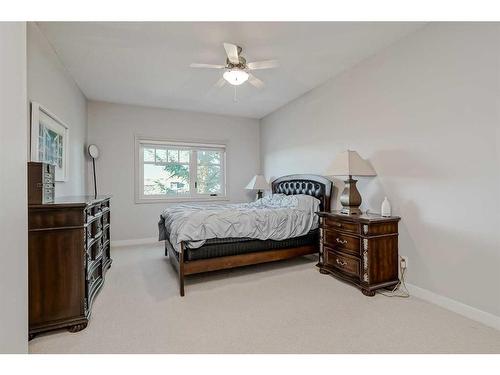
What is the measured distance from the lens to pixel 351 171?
2.80 m

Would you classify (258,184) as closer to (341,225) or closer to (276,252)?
(276,252)

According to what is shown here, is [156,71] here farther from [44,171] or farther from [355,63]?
[355,63]

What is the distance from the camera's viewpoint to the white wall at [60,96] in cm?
237

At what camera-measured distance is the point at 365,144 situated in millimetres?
3088

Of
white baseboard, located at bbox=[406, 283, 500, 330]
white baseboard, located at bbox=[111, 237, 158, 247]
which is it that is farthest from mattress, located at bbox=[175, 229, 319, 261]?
white baseboard, located at bbox=[111, 237, 158, 247]

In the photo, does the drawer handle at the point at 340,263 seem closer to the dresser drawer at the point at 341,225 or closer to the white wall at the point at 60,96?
the dresser drawer at the point at 341,225

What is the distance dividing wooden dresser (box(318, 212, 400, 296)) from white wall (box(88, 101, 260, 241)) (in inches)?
135

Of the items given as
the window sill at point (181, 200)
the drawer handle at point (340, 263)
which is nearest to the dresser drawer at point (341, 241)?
the drawer handle at point (340, 263)

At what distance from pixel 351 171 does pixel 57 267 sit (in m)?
2.85

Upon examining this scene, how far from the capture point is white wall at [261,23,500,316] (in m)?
2.00

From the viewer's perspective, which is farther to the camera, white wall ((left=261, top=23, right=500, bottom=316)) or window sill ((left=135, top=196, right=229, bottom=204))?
window sill ((left=135, top=196, right=229, bottom=204))

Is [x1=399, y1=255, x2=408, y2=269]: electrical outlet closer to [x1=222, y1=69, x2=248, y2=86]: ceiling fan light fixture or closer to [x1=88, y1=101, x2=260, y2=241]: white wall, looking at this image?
[x1=222, y1=69, x2=248, y2=86]: ceiling fan light fixture
